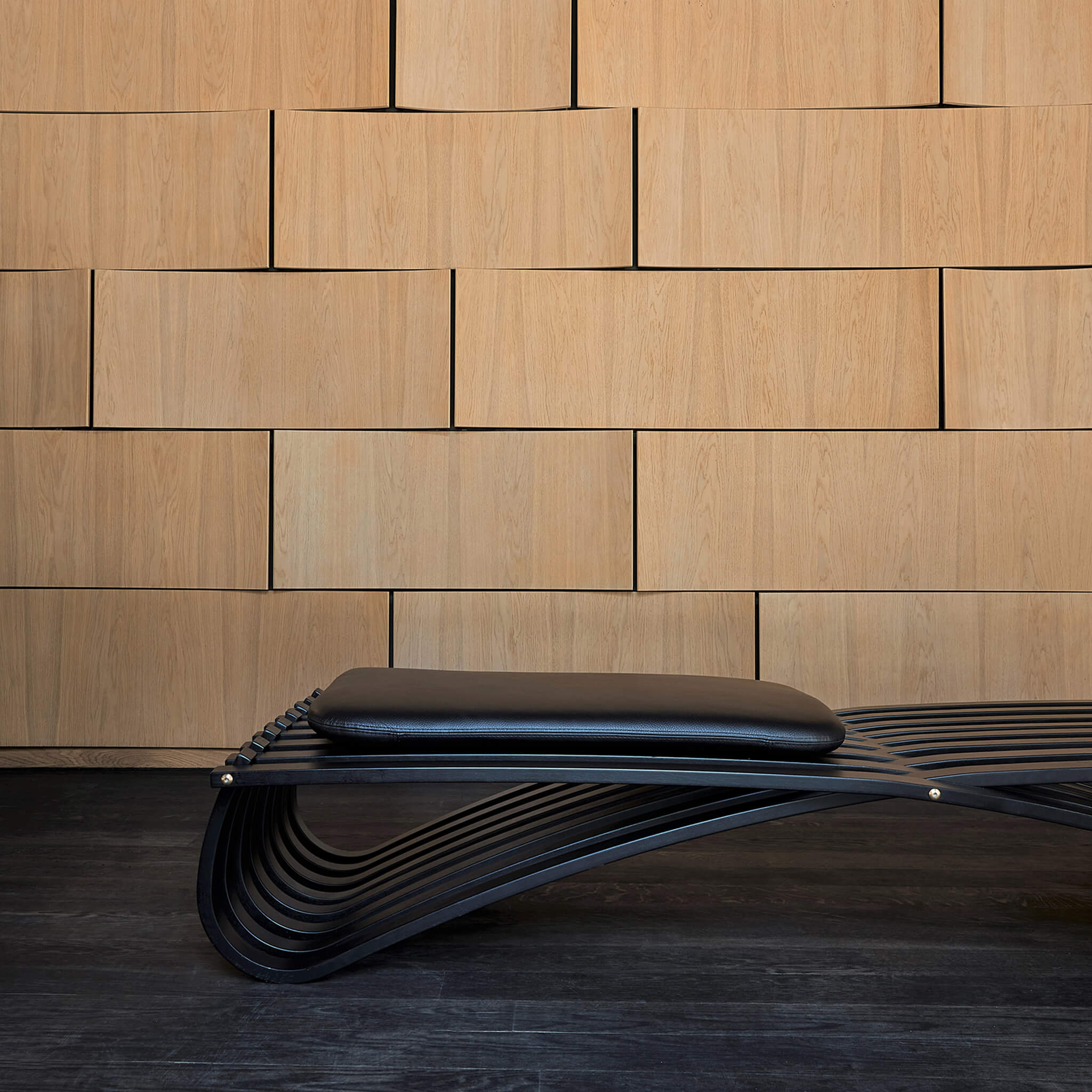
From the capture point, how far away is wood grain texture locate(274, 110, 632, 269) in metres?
2.96

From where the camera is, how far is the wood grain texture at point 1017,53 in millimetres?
2932

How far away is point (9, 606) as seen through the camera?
2990 mm

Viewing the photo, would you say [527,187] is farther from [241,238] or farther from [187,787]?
[187,787]

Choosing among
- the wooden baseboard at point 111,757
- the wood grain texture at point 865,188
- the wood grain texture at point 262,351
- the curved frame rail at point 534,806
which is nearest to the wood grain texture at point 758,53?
the wood grain texture at point 865,188

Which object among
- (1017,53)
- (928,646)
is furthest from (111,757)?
(1017,53)

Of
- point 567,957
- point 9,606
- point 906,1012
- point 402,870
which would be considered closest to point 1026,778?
point 906,1012

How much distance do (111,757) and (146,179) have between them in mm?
1849

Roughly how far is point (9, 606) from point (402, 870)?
1.99 meters

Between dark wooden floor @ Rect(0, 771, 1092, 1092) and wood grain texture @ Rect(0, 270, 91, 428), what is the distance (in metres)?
1.40

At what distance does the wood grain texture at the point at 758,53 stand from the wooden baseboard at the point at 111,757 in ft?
7.96

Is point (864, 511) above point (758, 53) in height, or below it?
below

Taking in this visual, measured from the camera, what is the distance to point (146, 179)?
2.98m

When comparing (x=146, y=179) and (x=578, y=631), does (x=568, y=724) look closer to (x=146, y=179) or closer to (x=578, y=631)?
(x=578, y=631)

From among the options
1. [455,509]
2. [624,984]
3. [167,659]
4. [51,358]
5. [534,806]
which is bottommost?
[624,984]
